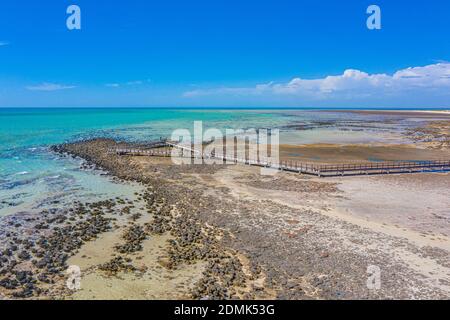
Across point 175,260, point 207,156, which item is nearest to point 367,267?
point 175,260

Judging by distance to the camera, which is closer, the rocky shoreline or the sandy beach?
the rocky shoreline

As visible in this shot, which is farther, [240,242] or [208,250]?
[240,242]

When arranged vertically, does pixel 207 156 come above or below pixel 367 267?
above

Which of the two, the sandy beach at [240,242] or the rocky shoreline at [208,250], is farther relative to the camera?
the sandy beach at [240,242]

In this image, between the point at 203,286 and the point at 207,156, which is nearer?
the point at 203,286

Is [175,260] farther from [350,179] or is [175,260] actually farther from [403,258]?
[350,179]

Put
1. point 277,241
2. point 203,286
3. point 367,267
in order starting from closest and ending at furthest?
1. point 203,286
2. point 367,267
3. point 277,241
